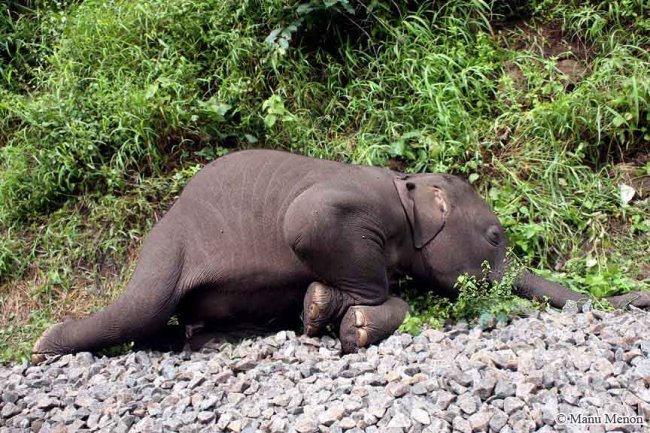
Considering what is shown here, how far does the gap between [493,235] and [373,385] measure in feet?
5.41

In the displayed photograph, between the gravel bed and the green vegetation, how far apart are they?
104cm

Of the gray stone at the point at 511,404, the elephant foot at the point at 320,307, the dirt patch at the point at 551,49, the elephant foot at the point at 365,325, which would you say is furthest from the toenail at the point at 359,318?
the dirt patch at the point at 551,49

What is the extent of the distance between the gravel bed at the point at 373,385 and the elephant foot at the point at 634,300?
0.25 m

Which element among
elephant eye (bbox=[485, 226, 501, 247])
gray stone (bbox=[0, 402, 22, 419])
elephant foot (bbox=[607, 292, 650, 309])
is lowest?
elephant foot (bbox=[607, 292, 650, 309])

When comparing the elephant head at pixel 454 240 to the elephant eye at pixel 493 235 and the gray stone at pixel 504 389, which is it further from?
the gray stone at pixel 504 389

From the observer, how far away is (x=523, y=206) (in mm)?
5777

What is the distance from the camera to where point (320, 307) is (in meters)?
4.62

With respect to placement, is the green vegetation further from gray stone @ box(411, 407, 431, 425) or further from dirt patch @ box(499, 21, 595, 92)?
gray stone @ box(411, 407, 431, 425)

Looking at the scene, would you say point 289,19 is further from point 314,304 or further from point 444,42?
point 314,304

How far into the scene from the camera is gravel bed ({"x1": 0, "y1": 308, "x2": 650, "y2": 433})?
3449 mm

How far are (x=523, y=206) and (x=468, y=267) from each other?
3.12 feet

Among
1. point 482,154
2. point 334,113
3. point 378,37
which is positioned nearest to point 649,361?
point 482,154

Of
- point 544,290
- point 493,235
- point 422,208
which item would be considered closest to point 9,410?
point 422,208

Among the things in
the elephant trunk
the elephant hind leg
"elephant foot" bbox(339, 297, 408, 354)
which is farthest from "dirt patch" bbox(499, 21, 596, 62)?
the elephant hind leg
